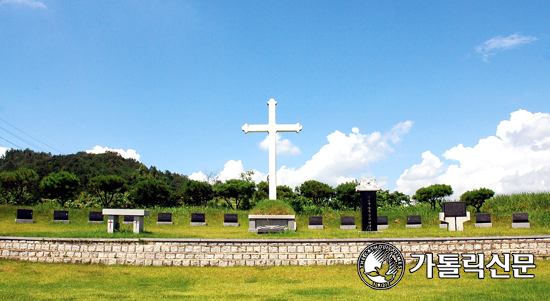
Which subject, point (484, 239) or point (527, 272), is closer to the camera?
point (527, 272)

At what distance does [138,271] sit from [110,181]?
21.6 metres

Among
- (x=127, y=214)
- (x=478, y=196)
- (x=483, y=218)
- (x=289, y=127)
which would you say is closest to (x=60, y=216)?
(x=127, y=214)

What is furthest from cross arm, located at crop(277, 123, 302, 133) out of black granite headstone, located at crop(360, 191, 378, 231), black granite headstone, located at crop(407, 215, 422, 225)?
black granite headstone, located at crop(407, 215, 422, 225)

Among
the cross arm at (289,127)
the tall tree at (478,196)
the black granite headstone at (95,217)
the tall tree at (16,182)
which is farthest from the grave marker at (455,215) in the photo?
the tall tree at (16,182)

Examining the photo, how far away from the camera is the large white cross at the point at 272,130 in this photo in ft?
71.1

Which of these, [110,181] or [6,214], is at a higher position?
[110,181]

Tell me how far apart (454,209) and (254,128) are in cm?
1106

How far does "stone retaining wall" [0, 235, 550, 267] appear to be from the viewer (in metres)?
12.3

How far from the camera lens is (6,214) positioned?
77.7 feet

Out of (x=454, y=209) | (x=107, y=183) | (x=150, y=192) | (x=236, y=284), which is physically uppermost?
(x=107, y=183)

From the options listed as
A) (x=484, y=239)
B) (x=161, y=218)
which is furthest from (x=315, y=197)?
(x=484, y=239)

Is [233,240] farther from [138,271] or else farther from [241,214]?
[241,214]

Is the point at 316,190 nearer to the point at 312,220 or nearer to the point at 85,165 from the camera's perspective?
the point at 312,220

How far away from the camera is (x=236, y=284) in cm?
1034
